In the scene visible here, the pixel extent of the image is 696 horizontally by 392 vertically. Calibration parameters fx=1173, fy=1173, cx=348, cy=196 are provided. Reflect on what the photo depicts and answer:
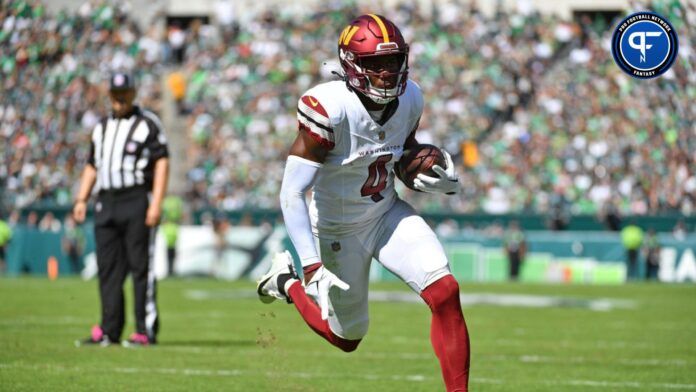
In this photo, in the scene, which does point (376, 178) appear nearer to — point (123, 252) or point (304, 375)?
point (304, 375)

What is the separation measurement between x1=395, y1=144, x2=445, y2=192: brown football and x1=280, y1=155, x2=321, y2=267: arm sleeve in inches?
18.4

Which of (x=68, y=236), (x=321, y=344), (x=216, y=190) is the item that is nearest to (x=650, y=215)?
(x=216, y=190)

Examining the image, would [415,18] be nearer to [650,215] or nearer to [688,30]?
[650,215]

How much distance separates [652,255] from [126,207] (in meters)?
14.2

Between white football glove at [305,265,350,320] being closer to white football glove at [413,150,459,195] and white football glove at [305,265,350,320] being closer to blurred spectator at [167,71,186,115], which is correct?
white football glove at [413,150,459,195]

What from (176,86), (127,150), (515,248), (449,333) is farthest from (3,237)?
(449,333)

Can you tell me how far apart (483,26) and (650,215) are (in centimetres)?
616

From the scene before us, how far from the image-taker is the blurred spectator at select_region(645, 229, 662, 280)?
66.7 ft

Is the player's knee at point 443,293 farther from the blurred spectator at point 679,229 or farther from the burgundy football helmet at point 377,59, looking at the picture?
the blurred spectator at point 679,229

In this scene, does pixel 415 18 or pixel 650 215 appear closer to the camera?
pixel 650 215

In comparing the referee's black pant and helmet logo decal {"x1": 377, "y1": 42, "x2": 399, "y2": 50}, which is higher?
helmet logo decal {"x1": 377, "y1": 42, "x2": 399, "y2": 50}

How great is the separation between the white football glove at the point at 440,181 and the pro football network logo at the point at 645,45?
207cm

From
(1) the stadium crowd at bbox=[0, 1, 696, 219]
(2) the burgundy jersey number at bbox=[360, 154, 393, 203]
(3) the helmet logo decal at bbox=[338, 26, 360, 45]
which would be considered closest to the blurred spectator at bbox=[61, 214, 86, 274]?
(1) the stadium crowd at bbox=[0, 1, 696, 219]

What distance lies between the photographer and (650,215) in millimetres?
20969
